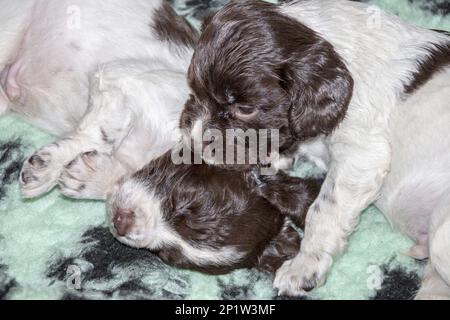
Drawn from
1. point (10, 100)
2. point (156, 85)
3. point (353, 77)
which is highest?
point (353, 77)

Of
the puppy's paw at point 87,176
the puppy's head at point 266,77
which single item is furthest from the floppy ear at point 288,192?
the puppy's paw at point 87,176

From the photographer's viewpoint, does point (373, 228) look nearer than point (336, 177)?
No

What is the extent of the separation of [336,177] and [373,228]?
0.64 m

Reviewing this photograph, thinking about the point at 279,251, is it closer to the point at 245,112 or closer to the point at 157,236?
the point at 157,236

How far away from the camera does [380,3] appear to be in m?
6.06

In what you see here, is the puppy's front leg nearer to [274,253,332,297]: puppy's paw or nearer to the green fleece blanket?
[274,253,332,297]: puppy's paw

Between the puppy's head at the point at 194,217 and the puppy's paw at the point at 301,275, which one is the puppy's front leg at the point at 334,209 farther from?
the puppy's head at the point at 194,217

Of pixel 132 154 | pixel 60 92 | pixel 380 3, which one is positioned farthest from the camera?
pixel 380 3

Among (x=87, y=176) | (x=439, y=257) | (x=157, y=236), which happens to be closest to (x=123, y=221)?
(x=157, y=236)

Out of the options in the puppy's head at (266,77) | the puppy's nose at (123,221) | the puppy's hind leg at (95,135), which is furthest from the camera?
the puppy's hind leg at (95,135)

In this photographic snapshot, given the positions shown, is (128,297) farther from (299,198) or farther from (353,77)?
(353,77)

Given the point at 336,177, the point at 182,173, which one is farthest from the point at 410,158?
the point at 182,173

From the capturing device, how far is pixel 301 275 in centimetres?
458

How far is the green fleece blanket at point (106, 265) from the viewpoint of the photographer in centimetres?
475
